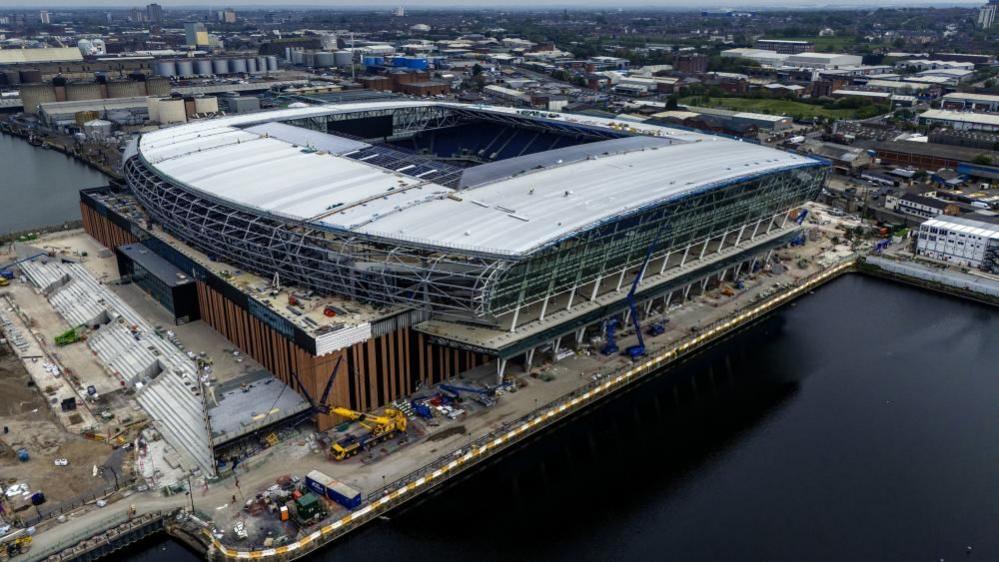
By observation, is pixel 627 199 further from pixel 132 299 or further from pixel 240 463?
pixel 132 299

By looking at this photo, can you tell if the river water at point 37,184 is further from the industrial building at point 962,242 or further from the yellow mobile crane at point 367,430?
A: the industrial building at point 962,242

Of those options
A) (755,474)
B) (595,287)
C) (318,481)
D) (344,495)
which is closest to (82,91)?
(595,287)

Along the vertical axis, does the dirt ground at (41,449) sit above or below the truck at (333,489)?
below

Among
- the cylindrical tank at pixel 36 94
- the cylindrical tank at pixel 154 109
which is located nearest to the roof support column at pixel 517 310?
the cylindrical tank at pixel 154 109

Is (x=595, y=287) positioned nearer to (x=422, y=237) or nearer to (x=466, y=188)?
(x=466, y=188)

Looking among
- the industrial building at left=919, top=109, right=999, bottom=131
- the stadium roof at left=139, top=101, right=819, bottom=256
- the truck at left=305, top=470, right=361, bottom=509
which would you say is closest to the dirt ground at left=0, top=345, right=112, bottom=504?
the truck at left=305, top=470, right=361, bottom=509
